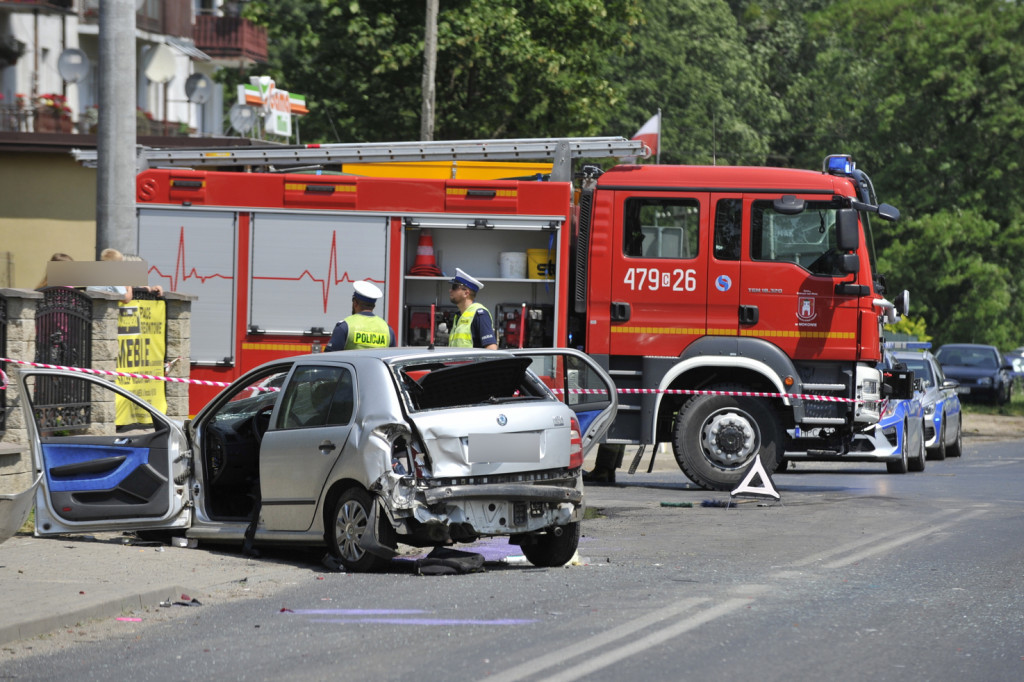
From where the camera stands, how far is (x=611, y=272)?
546 inches

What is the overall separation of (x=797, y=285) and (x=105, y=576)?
24.2 ft

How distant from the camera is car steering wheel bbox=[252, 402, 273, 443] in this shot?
9.97m

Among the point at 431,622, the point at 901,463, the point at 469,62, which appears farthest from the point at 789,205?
the point at 469,62

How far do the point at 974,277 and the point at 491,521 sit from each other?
121 feet

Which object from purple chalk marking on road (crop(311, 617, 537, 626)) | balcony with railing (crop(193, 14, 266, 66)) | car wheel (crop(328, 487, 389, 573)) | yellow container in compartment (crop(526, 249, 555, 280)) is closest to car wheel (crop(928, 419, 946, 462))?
yellow container in compartment (crop(526, 249, 555, 280))

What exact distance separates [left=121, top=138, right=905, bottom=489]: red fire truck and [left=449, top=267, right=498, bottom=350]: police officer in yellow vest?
177 cm

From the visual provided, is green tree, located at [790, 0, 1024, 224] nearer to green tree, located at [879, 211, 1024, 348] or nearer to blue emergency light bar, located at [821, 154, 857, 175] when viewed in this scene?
green tree, located at [879, 211, 1024, 348]

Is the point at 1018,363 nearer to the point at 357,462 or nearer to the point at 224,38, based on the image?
the point at 224,38

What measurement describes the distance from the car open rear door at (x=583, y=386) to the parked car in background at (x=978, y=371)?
22.4 meters

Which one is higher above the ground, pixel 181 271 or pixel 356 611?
pixel 181 271

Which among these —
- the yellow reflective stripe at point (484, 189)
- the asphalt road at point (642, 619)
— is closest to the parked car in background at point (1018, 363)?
the yellow reflective stripe at point (484, 189)

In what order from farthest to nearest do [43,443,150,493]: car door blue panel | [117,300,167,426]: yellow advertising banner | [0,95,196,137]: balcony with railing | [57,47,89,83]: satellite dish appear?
[57,47,89,83]: satellite dish, [0,95,196,137]: balcony with railing, [117,300,167,426]: yellow advertising banner, [43,443,150,493]: car door blue panel

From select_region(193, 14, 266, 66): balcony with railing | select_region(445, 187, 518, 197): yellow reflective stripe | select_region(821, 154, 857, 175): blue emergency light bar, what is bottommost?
select_region(445, 187, 518, 197): yellow reflective stripe

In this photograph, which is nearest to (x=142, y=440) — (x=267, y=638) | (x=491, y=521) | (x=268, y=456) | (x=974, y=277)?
(x=268, y=456)
